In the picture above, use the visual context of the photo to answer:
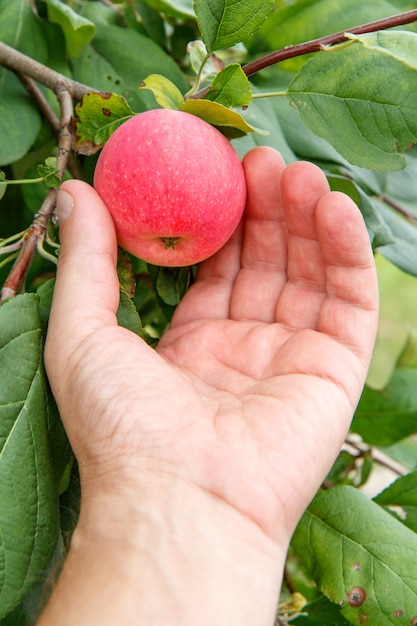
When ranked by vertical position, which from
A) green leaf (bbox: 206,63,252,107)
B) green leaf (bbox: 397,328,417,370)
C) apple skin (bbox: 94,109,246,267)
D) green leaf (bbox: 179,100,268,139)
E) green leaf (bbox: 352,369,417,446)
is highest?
green leaf (bbox: 206,63,252,107)

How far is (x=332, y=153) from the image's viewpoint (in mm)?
1233

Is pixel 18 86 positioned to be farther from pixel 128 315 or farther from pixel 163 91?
pixel 128 315

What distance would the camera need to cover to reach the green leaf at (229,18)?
940 mm

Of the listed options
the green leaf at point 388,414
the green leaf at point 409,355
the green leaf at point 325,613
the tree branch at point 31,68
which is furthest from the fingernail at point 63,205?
the green leaf at point 409,355

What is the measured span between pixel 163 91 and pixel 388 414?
3.35 ft

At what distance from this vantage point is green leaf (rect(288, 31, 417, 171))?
0.93 m

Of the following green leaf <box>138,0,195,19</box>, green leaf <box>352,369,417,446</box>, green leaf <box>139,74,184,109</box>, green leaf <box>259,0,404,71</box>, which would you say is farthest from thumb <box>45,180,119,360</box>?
green leaf <box>352,369,417,446</box>

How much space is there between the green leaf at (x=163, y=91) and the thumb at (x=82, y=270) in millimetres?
165

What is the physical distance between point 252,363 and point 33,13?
775 millimetres

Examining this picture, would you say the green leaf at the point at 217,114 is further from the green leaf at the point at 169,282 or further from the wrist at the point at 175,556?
the wrist at the point at 175,556

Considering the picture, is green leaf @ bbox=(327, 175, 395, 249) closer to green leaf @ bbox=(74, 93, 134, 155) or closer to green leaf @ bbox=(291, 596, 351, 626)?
green leaf @ bbox=(74, 93, 134, 155)

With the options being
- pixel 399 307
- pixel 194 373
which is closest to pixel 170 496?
pixel 194 373

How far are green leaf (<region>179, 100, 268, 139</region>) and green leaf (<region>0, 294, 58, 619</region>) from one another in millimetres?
350

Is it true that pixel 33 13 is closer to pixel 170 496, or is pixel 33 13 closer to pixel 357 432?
pixel 170 496
